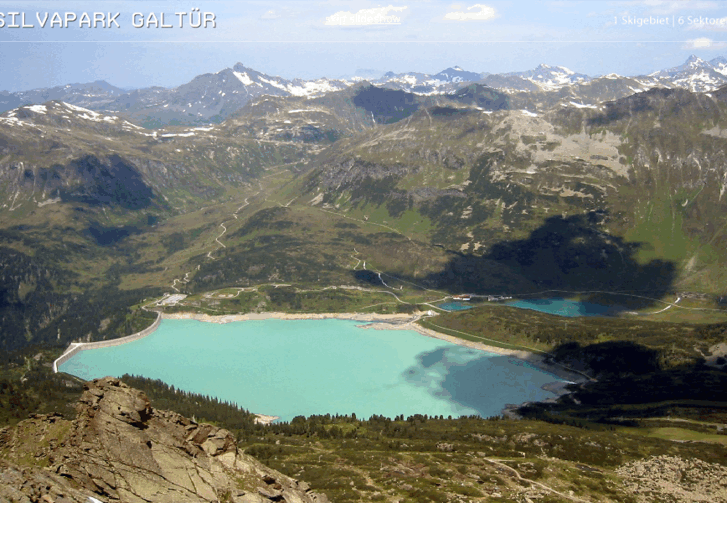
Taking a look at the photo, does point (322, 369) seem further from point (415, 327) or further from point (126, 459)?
point (126, 459)

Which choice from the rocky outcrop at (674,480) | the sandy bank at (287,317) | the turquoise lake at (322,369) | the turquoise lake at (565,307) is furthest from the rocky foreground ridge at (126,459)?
the turquoise lake at (565,307)

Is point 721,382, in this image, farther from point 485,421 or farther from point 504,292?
point 504,292

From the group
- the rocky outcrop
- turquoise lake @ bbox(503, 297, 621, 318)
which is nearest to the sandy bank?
turquoise lake @ bbox(503, 297, 621, 318)

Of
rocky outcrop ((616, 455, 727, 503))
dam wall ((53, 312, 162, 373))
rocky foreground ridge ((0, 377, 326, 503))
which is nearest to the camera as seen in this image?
rocky foreground ridge ((0, 377, 326, 503))

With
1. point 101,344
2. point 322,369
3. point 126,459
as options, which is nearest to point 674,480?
point 126,459

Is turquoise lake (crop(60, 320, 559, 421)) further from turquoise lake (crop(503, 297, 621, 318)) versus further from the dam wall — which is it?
turquoise lake (crop(503, 297, 621, 318))

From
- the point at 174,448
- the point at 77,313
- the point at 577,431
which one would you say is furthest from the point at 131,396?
the point at 77,313
